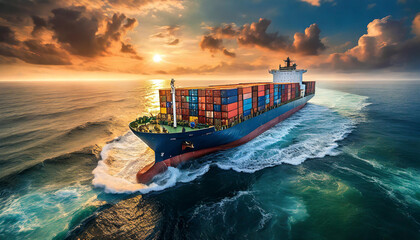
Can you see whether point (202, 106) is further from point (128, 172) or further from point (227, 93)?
point (128, 172)

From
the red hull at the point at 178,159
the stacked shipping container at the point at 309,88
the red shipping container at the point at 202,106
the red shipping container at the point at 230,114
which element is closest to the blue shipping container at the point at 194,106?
the red shipping container at the point at 202,106

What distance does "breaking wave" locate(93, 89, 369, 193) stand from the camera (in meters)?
18.2

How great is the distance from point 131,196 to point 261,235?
11.1m

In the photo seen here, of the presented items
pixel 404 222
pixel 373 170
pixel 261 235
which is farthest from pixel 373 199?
pixel 261 235

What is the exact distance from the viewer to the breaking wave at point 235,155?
1819cm

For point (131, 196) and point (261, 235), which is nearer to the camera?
point (261, 235)

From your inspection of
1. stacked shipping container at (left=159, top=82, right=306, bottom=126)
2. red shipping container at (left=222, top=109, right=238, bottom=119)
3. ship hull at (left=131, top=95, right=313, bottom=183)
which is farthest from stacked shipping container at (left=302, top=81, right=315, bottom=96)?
red shipping container at (left=222, top=109, right=238, bottom=119)

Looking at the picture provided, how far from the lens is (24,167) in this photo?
813 inches

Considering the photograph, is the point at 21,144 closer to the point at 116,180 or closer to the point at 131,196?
the point at 116,180

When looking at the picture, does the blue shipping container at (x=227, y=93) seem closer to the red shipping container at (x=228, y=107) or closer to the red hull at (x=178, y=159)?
the red shipping container at (x=228, y=107)

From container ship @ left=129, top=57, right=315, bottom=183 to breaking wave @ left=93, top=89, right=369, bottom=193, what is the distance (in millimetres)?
1325

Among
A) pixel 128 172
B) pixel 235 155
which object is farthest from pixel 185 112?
pixel 128 172

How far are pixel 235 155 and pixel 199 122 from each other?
6423 mm

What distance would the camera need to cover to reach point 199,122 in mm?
24266
